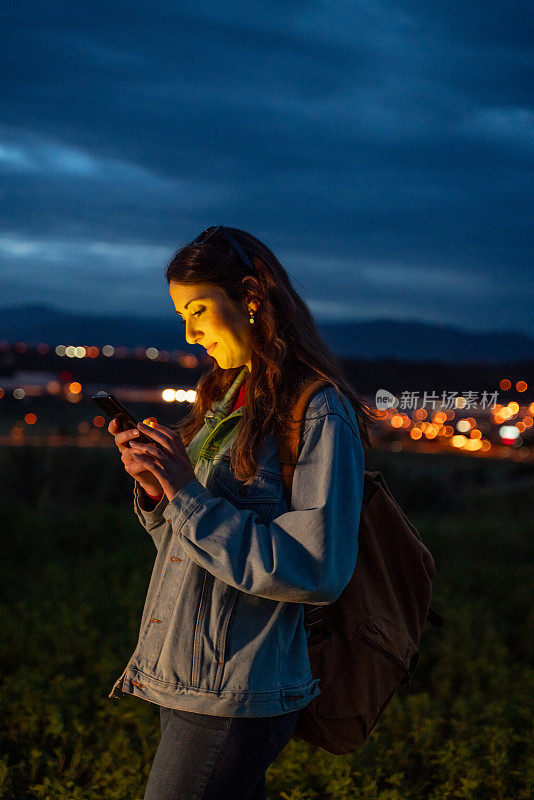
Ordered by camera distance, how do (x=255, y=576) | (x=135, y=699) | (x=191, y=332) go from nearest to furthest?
(x=255, y=576) → (x=191, y=332) → (x=135, y=699)

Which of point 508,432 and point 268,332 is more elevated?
point 508,432

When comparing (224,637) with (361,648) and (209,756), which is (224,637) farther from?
(361,648)

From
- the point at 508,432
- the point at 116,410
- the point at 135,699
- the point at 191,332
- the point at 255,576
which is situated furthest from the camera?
the point at 508,432

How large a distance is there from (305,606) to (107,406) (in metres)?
0.79

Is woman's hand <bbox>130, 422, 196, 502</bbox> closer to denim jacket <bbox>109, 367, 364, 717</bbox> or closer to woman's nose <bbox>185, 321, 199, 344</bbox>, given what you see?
denim jacket <bbox>109, 367, 364, 717</bbox>

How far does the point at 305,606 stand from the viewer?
2168mm

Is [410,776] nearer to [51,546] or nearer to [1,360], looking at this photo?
[51,546]

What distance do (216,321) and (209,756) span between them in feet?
3.71

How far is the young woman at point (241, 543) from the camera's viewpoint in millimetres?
1866

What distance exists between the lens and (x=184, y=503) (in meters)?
1.91

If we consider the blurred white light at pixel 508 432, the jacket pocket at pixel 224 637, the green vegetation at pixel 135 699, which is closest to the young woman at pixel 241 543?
the jacket pocket at pixel 224 637

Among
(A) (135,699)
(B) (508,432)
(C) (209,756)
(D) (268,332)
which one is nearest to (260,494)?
(D) (268,332)

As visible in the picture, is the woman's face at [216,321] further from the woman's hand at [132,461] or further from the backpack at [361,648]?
the backpack at [361,648]

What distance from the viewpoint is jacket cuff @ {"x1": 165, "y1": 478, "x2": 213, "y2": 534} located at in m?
1.90
